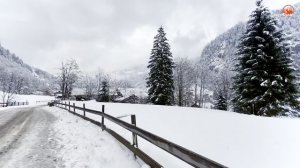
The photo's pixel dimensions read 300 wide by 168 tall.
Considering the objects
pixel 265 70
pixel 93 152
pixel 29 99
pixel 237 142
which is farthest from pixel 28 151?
pixel 29 99

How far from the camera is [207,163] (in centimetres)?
314

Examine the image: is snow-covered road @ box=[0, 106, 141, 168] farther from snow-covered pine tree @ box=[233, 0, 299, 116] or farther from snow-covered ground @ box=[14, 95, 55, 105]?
snow-covered ground @ box=[14, 95, 55, 105]

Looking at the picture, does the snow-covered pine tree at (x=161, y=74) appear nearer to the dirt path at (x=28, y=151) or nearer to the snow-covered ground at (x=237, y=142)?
the snow-covered ground at (x=237, y=142)

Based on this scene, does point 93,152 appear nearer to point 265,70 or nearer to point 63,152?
point 63,152

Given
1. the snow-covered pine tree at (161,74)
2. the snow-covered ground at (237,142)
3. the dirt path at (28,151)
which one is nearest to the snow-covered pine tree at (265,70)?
the snow-covered ground at (237,142)

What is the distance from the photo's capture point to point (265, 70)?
68.4 ft

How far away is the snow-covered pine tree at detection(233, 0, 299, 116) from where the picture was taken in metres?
20.2

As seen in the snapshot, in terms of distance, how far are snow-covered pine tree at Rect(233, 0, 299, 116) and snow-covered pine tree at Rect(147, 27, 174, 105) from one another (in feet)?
47.8

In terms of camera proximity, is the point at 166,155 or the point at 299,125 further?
the point at 299,125

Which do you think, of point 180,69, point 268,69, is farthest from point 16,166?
point 180,69

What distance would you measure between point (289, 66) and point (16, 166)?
843 inches

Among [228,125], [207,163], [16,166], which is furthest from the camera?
[228,125]

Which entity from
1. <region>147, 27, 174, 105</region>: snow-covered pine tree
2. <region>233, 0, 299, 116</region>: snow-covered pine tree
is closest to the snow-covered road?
<region>233, 0, 299, 116</region>: snow-covered pine tree

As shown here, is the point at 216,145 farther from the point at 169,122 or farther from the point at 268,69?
the point at 268,69
